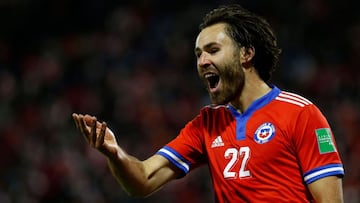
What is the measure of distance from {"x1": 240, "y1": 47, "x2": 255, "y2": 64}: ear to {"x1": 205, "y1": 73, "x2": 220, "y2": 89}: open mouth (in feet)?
0.47

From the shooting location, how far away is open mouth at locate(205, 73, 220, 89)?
12.7 ft

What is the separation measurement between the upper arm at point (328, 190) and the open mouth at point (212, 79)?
0.69m

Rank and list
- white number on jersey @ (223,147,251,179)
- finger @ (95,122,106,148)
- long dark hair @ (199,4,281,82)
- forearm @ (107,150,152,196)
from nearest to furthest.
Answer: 1. finger @ (95,122,106,148)
2. white number on jersey @ (223,147,251,179)
3. forearm @ (107,150,152,196)
4. long dark hair @ (199,4,281,82)

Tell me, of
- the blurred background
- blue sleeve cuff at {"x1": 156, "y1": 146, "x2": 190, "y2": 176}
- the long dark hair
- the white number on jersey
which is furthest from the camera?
the blurred background

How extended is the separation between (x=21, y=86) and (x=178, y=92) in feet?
7.04

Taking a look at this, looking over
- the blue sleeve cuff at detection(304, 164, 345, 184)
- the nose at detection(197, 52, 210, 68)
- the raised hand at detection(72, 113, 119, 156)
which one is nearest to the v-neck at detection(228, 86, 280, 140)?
the nose at detection(197, 52, 210, 68)

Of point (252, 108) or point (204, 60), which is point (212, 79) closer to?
point (204, 60)

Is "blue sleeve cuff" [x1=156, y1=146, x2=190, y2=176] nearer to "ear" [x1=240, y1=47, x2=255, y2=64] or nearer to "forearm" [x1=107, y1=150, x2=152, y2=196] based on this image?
"forearm" [x1=107, y1=150, x2=152, y2=196]

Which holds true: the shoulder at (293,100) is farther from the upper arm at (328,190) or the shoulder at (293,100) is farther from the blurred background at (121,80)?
the blurred background at (121,80)

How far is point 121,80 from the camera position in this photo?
32.5ft

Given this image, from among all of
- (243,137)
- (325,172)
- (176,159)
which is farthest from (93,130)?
(325,172)

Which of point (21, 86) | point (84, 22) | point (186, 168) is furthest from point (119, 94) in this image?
point (186, 168)

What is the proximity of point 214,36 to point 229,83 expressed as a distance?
23 centimetres

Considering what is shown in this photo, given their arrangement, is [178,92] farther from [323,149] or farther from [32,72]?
[323,149]
